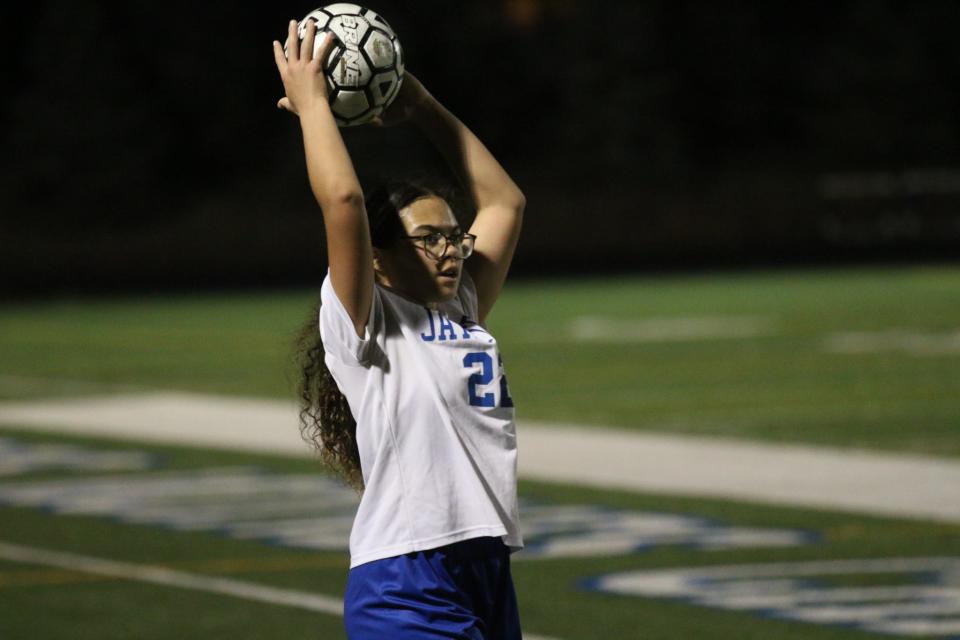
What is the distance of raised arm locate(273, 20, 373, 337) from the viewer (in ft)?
14.4

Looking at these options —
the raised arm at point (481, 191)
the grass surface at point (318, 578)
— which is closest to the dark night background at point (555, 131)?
the grass surface at point (318, 578)

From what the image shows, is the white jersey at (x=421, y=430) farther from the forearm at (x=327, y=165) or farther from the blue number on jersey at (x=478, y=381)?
the forearm at (x=327, y=165)

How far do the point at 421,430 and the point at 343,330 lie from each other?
275 millimetres

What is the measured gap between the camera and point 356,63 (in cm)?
474

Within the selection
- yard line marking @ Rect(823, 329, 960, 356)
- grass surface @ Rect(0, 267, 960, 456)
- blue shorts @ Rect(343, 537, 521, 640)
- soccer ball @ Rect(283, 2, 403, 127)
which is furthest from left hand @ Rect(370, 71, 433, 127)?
yard line marking @ Rect(823, 329, 960, 356)

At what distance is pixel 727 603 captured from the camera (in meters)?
8.37

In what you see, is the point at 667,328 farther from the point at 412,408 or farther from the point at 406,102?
the point at 412,408

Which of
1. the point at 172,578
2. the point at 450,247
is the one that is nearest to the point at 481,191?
the point at 450,247

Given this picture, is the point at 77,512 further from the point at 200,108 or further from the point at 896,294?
the point at 200,108

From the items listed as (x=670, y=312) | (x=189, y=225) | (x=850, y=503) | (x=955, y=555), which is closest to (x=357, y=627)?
(x=955, y=555)

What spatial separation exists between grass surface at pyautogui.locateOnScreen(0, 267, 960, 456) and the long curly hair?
0.22 metres

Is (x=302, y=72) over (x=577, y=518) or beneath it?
over

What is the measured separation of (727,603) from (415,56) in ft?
171

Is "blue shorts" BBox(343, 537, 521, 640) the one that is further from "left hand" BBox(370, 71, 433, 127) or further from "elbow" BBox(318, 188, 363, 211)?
"left hand" BBox(370, 71, 433, 127)
